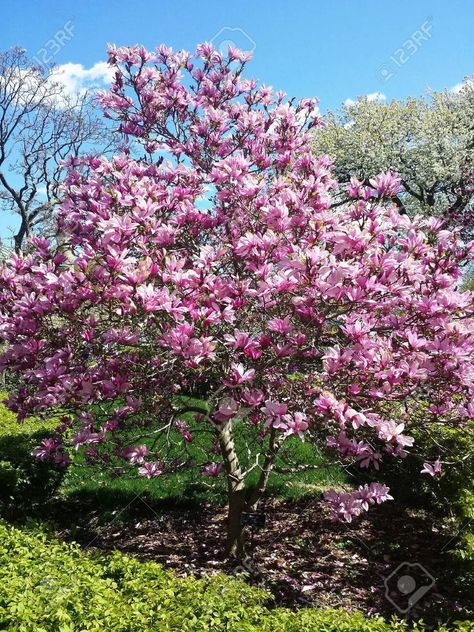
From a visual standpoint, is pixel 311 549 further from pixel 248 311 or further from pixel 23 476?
pixel 23 476

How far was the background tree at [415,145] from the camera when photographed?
65.4ft

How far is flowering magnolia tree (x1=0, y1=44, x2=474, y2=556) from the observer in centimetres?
328

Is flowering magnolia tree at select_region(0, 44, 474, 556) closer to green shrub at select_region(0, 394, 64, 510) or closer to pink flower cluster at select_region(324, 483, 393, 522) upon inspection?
pink flower cluster at select_region(324, 483, 393, 522)

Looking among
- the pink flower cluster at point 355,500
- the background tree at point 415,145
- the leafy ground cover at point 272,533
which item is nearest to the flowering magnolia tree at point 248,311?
the pink flower cluster at point 355,500

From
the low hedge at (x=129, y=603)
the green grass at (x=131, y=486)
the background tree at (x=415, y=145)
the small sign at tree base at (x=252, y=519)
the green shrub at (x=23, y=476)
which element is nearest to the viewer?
the low hedge at (x=129, y=603)

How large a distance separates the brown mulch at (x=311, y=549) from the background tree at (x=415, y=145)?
1473cm

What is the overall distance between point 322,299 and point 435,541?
11.9ft

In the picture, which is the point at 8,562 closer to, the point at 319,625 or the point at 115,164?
the point at 319,625

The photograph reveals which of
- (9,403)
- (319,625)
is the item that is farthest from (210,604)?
(9,403)

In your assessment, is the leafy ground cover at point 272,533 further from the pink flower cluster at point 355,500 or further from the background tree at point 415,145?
the background tree at point 415,145

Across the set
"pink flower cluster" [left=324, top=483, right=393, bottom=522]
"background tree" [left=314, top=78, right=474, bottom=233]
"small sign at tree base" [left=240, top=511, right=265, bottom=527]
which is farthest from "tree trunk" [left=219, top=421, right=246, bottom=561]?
"background tree" [left=314, top=78, right=474, bottom=233]

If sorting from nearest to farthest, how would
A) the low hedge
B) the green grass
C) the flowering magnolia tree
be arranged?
the low hedge
the flowering magnolia tree
the green grass

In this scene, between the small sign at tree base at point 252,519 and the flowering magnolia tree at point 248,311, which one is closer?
the flowering magnolia tree at point 248,311

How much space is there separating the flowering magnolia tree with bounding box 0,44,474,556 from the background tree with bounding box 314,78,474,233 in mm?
16025
